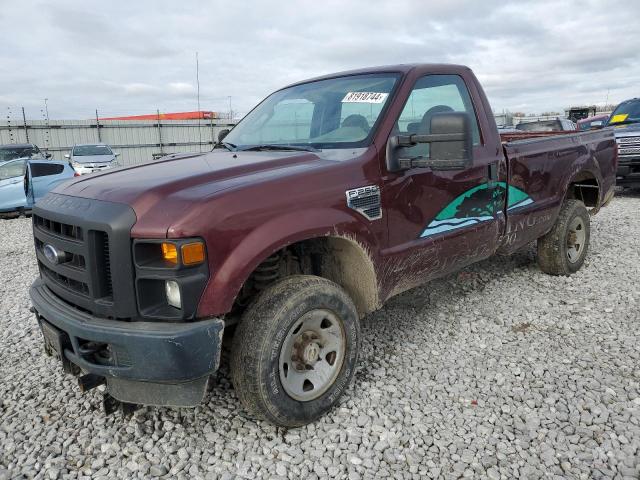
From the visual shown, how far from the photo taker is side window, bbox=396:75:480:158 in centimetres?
313

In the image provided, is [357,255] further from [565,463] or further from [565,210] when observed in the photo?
[565,210]

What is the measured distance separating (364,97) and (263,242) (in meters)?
1.40

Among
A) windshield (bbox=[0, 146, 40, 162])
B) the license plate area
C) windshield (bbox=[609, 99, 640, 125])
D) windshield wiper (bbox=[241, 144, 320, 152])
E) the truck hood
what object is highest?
windshield (bbox=[609, 99, 640, 125])

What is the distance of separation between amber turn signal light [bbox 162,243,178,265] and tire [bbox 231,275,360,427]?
511 millimetres

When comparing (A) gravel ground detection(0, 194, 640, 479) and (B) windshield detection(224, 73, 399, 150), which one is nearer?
(A) gravel ground detection(0, 194, 640, 479)

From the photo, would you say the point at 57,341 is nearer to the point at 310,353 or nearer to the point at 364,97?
the point at 310,353

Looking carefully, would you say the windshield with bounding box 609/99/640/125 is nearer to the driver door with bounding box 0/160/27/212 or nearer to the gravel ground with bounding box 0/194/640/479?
the gravel ground with bounding box 0/194/640/479

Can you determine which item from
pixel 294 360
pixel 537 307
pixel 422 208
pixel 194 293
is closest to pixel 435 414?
pixel 294 360

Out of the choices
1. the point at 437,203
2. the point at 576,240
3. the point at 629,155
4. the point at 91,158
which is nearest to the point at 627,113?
the point at 629,155

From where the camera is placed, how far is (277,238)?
2.38 m

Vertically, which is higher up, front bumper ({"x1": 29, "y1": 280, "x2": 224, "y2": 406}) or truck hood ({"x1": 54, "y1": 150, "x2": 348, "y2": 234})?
truck hood ({"x1": 54, "y1": 150, "x2": 348, "y2": 234})

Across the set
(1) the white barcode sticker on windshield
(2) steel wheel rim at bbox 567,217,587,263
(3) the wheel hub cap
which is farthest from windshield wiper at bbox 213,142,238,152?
(2) steel wheel rim at bbox 567,217,587,263

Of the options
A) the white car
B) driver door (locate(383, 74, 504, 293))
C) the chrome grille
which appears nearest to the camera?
the chrome grille

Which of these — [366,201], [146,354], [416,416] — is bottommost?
[416,416]
